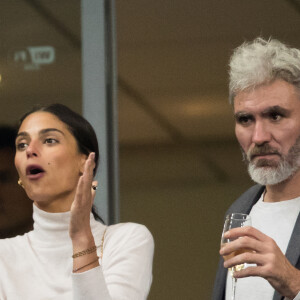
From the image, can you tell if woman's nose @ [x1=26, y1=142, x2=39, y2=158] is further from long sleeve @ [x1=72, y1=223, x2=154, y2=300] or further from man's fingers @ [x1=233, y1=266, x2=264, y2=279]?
man's fingers @ [x1=233, y1=266, x2=264, y2=279]

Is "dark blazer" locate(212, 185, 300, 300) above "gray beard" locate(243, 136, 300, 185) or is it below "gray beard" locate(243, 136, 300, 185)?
below

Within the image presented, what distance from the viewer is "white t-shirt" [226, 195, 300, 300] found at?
2.62 m

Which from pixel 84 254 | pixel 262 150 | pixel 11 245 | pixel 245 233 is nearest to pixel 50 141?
pixel 11 245

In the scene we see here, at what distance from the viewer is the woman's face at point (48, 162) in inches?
105

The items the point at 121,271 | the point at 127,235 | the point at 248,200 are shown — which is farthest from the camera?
the point at 248,200

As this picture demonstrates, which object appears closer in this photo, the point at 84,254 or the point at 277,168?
the point at 84,254

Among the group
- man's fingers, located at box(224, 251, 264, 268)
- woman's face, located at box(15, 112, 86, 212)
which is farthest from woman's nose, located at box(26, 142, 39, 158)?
man's fingers, located at box(224, 251, 264, 268)

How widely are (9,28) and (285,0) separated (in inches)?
64.3

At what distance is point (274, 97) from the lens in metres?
2.71

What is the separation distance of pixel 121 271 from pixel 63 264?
0.81 feet

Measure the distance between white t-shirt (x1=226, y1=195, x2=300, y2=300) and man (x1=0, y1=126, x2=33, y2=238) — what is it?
0.96m

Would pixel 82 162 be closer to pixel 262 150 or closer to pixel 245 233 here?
pixel 262 150

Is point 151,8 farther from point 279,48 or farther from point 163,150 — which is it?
point 279,48

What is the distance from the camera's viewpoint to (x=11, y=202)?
3260mm
